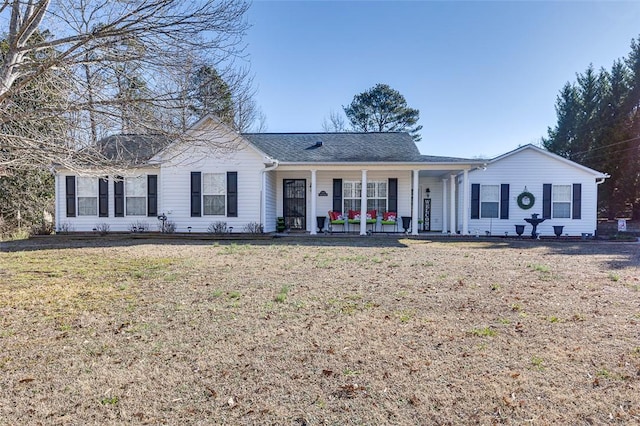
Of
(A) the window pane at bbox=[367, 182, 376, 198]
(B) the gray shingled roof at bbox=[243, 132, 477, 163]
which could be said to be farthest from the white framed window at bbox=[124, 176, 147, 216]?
(A) the window pane at bbox=[367, 182, 376, 198]

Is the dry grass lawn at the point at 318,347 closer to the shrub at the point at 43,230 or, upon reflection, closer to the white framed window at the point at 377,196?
the white framed window at the point at 377,196

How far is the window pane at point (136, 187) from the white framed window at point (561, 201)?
16929mm

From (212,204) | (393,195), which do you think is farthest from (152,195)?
(393,195)

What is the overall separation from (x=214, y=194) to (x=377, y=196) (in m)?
6.85

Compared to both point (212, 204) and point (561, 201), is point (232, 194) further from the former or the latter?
point (561, 201)

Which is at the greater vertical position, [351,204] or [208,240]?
[351,204]

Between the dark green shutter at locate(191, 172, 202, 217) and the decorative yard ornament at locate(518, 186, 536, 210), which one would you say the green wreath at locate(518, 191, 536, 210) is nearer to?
the decorative yard ornament at locate(518, 186, 536, 210)

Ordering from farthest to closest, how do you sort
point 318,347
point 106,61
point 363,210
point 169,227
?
point 169,227 < point 363,210 < point 106,61 < point 318,347

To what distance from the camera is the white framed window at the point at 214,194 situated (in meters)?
15.1

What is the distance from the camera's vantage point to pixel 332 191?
16562 mm

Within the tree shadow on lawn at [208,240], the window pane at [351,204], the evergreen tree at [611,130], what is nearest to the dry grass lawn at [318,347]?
the tree shadow on lawn at [208,240]

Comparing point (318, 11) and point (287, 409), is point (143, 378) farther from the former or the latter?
point (318, 11)

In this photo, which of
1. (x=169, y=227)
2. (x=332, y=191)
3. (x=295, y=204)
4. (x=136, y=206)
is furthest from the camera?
(x=295, y=204)

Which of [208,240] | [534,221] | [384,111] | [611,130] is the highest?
[384,111]
